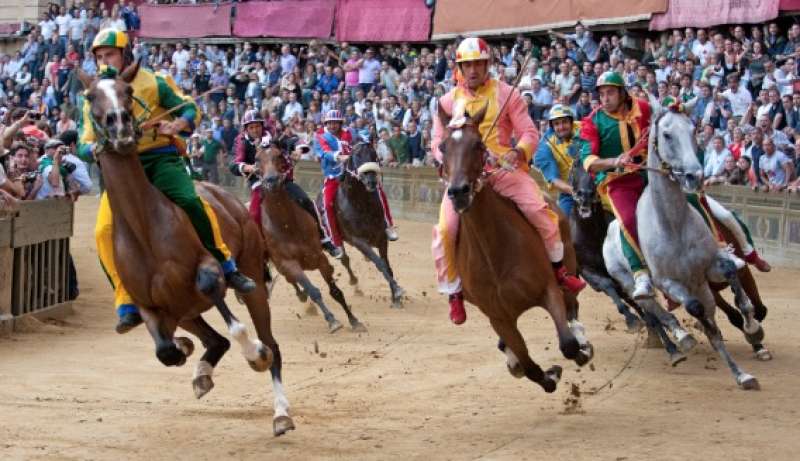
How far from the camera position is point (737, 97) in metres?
21.8

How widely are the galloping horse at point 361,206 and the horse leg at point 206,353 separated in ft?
24.4

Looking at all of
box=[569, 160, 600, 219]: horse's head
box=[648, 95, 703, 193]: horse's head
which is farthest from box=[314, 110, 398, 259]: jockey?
box=[648, 95, 703, 193]: horse's head

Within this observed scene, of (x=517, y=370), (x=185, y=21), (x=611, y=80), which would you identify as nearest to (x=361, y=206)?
(x=611, y=80)

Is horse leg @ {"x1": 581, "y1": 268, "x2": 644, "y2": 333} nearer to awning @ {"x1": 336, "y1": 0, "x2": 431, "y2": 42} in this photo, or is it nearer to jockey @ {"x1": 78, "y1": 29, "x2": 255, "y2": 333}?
jockey @ {"x1": 78, "y1": 29, "x2": 255, "y2": 333}

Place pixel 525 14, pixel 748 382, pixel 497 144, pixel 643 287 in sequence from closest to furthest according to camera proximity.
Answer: pixel 497 144 → pixel 748 382 → pixel 643 287 → pixel 525 14

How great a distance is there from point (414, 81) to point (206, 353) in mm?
19508

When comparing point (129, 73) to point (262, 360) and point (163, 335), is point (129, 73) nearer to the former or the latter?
point (163, 335)

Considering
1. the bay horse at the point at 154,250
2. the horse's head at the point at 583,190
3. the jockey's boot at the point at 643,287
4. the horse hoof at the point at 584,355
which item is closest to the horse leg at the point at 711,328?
the jockey's boot at the point at 643,287

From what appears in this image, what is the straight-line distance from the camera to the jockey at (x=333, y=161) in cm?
1803

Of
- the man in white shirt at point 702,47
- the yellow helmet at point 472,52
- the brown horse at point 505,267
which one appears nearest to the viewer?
the brown horse at point 505,267

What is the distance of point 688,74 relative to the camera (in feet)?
73.8

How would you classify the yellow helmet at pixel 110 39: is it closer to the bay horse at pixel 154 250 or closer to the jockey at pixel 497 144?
the bay horse at pixel 154 250

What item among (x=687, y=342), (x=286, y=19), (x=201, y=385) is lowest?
(x=201, y=385)

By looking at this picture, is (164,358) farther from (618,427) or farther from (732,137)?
(732,137)
